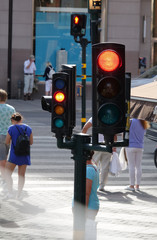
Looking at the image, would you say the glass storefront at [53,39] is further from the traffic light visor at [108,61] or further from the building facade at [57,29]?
the traffic light visor at [108,61]

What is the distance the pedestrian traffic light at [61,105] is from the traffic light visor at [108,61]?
0.58 m

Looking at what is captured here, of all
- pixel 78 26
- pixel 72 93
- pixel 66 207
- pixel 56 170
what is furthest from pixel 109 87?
pixel 78 26

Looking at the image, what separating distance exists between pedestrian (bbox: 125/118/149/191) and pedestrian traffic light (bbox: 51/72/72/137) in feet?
20.9

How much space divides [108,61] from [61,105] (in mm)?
730

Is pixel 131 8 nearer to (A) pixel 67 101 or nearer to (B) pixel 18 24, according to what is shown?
(B) pixel 18 24

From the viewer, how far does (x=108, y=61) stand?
6.00 m

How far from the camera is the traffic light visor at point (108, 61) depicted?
597cm

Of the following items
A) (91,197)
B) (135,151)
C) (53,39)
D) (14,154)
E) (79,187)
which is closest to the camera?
(79,187)

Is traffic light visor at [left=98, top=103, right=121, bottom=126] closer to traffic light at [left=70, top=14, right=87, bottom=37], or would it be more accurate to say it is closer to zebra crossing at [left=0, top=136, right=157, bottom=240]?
zebra crossing at [left=0, top=136, right=157, bottom=240]

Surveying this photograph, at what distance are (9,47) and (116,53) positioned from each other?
88.8 feet

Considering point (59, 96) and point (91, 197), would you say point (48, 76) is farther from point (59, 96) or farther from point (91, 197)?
point (59, 96)

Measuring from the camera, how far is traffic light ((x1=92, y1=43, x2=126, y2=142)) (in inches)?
235

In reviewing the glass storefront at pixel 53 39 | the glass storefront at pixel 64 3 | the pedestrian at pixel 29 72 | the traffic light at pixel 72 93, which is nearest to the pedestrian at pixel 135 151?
the traffic light at pixel 72 93

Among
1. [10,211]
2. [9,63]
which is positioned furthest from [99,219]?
[9,63]
